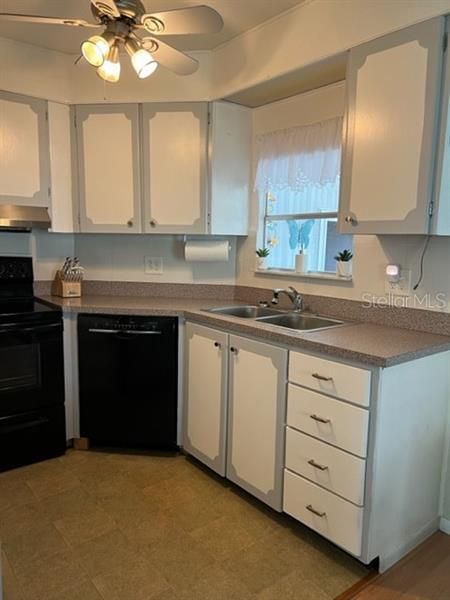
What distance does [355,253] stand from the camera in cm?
235

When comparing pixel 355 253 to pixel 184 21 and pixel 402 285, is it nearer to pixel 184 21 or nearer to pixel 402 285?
pixel 402 285

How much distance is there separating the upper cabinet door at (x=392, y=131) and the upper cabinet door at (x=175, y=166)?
3.38 ft

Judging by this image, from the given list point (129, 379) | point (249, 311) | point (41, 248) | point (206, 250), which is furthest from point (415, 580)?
point (41, 248)

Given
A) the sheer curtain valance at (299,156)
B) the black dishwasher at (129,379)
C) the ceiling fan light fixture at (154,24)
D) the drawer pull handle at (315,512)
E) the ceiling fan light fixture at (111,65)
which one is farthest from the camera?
the black dishwasher at (129,379)

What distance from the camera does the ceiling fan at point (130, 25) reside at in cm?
158

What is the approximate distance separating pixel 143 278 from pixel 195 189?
2.56ft

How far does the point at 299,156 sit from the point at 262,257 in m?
0.69

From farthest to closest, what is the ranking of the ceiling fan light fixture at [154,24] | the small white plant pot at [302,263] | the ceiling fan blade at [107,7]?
the small white plant pot at [302,263] → the ceiling fan light fixture at [154,24] → the ceiling fan blade at [107,7]

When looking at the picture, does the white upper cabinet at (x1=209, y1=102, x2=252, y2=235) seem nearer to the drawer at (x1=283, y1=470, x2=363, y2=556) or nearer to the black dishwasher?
the black dishwasher

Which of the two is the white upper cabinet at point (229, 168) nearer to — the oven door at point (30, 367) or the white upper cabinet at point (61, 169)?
the white upper cabinet at point (61, 169)

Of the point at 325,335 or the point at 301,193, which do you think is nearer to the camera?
the point at 325,335

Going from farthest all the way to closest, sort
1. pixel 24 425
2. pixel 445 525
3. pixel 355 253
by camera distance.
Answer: pixel 24 425, pixel 355 253, pixel 445 525

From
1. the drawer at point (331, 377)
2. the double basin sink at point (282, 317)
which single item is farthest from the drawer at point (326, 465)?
the double basin sink at point (282, 317)

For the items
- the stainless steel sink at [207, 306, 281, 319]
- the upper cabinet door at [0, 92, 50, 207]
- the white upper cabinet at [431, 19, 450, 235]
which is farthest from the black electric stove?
the white upper cabinet at [431, 19, 450, 235]
